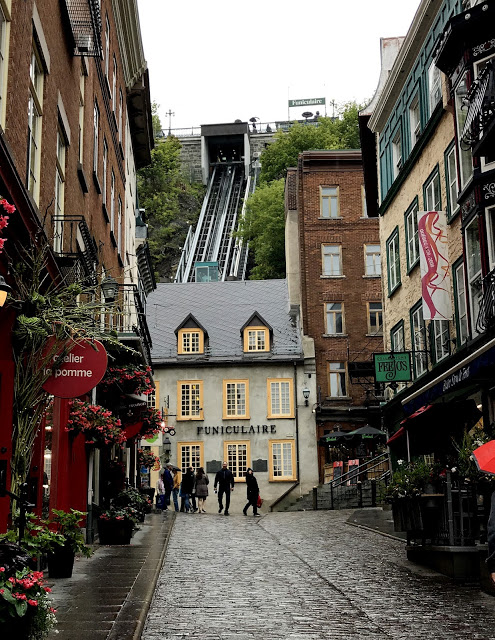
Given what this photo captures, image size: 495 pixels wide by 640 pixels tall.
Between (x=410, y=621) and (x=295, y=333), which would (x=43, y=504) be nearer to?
(x=410, y=621)

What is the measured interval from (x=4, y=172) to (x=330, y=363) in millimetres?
34229

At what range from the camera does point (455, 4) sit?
21016mm

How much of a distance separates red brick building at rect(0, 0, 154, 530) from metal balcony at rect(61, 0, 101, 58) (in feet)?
0.06

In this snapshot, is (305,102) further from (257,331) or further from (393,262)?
(393,262)

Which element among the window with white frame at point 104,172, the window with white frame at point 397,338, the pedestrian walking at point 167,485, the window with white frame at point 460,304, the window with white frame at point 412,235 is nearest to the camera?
the window with white frame at point 460,304

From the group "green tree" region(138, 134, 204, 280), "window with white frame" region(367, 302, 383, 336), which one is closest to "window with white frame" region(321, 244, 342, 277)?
"window with white frame" region(367, 302, 383, 336)

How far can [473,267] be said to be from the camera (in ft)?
65.3

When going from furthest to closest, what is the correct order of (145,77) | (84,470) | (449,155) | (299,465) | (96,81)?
1. (299,465)
2. (145,77)
3. (449,155)
4. (96,81)
5. (84,470)

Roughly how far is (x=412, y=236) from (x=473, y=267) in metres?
5.96

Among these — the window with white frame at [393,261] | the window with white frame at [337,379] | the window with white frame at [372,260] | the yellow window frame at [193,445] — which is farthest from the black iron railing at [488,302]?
the window with white frame at [372,260]

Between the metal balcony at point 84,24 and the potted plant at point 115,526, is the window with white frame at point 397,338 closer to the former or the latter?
the potted plant at point 115,526

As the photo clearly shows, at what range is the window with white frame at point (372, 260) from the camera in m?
44.0

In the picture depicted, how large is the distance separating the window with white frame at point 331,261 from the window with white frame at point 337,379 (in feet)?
14.9

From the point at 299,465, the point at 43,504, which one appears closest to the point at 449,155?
the point at 43,504
